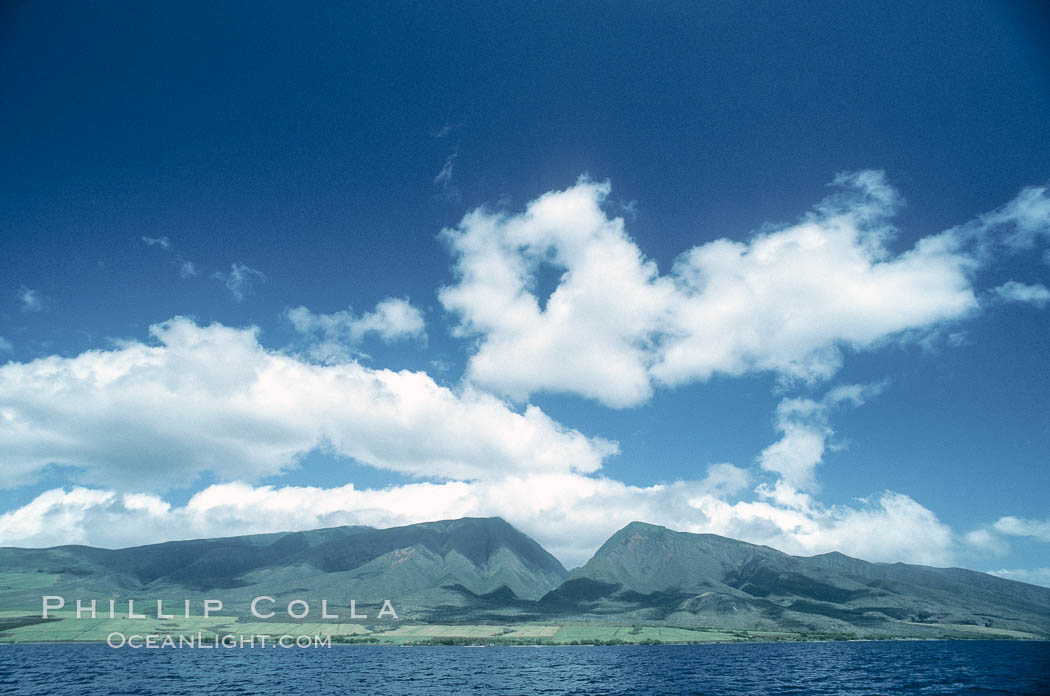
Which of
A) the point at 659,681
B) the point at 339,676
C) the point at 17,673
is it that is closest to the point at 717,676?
the point at 659,681

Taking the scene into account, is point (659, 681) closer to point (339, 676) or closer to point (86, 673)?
point (339, 676)

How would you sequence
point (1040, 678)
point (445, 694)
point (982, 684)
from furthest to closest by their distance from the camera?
point (1040, 678), point (982, 684), point (445, 694)

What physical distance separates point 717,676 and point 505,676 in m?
74.6

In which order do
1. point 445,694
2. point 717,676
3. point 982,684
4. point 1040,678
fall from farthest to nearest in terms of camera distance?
1. point 717,676
2. point 1040,678
3. point 982,684
4. point 445,694

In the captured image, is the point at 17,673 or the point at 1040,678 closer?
the point at 1040,678

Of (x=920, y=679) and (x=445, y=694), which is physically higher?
(x=445, y=694)

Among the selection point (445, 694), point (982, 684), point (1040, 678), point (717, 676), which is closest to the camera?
point (445, 694)

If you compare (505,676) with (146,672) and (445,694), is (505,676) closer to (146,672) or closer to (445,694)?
(445,694)

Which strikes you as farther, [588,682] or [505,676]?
[505,676]

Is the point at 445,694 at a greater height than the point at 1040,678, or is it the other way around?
the point at 445,694

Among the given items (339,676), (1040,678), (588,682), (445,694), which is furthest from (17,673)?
(1040,678)

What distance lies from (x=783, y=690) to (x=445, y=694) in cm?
9397

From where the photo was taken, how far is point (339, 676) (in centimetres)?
18712

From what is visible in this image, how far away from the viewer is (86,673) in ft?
A: 614
